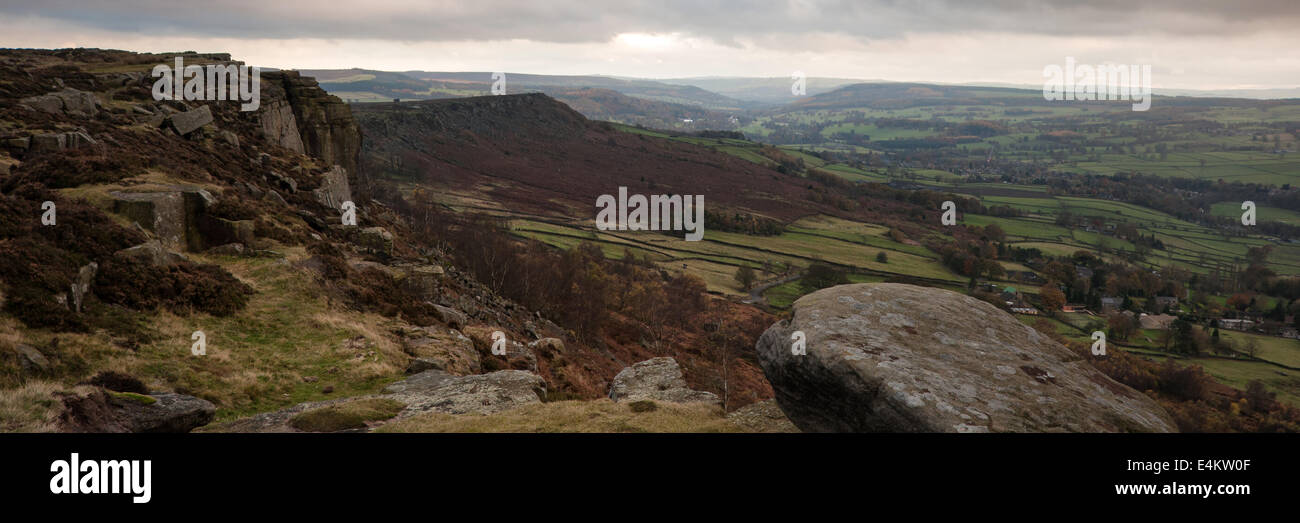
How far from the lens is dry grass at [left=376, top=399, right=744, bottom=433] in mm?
13102

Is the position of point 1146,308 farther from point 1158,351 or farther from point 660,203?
point 660,203

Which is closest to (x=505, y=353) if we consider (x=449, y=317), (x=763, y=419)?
(x=449, y=317)

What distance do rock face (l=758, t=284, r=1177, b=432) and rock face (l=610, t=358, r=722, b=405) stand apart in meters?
4.67

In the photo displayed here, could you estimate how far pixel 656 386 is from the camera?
62.1 feet

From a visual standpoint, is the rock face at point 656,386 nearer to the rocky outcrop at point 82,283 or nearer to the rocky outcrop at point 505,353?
the rocky outcrop at point 505,353

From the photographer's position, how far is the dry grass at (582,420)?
1310 centimetres

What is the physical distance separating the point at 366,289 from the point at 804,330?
21.8 m

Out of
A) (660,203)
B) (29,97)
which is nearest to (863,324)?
(29,97)

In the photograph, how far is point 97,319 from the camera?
1739 centimetres

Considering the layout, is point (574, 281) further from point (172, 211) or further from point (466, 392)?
point (466, 392)

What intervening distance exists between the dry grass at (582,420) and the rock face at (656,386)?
1.55 metres

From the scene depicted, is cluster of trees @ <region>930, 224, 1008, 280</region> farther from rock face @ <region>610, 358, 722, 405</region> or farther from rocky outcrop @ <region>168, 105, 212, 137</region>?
rocky outcrop @ <region>168, 105, 212, 137</region>

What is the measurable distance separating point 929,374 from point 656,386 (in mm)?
9901
